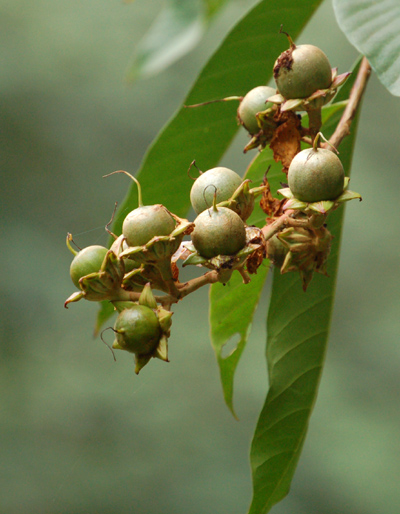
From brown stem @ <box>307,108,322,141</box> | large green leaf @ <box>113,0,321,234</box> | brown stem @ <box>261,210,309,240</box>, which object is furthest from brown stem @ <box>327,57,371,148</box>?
large green leaf @ <box>113,0,321,234</box>

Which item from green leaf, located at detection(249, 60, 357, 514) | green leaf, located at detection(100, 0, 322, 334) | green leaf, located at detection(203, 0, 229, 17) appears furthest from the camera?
green leaf, located at detection(203, 0, 229, 17)

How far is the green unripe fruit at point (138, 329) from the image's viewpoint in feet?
1.88

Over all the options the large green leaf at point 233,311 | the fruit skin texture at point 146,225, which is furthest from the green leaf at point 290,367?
the fruit skin texture at point 146,225

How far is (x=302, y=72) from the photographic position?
2.35ft

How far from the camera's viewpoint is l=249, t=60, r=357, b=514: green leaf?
94cm

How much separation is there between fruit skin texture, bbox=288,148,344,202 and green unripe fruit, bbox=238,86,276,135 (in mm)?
169

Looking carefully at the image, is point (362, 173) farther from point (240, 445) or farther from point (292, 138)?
point (292, 138)

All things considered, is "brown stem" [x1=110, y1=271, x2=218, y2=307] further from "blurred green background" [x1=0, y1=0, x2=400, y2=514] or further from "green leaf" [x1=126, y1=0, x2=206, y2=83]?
"blurred green background" [x1=0, y1=0, x2=400, y2=514]

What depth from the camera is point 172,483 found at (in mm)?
3428

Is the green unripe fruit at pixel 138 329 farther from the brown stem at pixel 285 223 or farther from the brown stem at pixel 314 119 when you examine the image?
the brown stem at pixel 314 119

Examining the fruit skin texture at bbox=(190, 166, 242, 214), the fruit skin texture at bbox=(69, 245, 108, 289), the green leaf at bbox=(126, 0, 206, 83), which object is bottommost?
the fruit skin texture at bbox=(190, 166, 242, 214)

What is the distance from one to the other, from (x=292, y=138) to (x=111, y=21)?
14.2 ft

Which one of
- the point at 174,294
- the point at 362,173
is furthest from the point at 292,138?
the point at 362,173

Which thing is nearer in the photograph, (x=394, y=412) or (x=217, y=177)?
(x=217, y=177)
